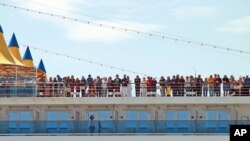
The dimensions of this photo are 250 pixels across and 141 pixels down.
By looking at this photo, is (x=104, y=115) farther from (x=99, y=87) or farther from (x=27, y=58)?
(x=27, y=58)

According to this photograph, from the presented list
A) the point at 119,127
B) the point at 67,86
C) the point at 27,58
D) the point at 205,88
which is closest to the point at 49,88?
the point at 67,86

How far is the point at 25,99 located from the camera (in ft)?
93.0

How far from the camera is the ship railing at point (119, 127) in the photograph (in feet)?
91.7

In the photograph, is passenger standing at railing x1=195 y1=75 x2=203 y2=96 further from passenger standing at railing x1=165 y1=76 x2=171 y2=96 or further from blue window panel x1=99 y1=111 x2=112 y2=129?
blue window panel x1=99 y1=111 x2=112 y2=129

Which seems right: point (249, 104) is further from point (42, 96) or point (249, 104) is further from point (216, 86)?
point (42, 96)

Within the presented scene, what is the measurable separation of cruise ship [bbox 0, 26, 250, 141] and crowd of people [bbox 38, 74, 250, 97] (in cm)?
25

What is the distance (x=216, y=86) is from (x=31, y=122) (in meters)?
8.08

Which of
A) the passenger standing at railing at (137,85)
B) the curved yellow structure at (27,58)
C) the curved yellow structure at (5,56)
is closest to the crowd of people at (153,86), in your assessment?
the passenger standing at railing at (137,85)

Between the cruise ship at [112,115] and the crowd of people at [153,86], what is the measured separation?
25 cm

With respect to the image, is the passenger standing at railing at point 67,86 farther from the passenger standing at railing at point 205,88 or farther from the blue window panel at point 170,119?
the passenger standing at railing at point 205,88

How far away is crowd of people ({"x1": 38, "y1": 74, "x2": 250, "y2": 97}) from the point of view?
2864 cm

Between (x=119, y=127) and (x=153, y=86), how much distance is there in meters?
2.34

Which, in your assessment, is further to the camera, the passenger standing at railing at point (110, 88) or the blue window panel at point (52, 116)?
the blue window panel at point (52, 116)

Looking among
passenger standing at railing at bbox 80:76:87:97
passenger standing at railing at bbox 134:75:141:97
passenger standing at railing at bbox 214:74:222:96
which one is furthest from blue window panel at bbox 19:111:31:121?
passenger standing at railing at bbox 214:74:222:96
